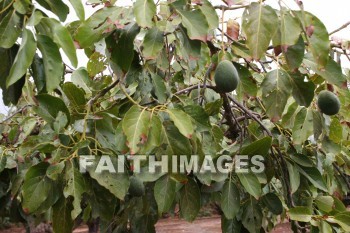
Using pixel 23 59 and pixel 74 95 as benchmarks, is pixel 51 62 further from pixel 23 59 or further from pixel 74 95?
pixel 74 95

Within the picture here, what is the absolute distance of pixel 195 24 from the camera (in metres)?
1.11

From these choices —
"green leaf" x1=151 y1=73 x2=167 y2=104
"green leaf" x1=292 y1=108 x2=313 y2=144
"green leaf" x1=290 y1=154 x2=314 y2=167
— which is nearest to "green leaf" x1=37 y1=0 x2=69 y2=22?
"green leaf" x1=151 y1=73 x2=167 y2=104

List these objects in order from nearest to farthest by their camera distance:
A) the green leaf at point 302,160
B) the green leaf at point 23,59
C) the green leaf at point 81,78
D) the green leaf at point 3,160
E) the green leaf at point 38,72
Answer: the green leaf at point 23,59 → the green leaf at point 38,72 → the green leaf at point 302,160 → the green leaf at point 81,78 → the green leaf at point 3,160

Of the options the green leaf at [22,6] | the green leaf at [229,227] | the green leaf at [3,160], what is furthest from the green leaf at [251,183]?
the green leaf at [3,160]

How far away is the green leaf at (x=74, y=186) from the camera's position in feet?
3.65

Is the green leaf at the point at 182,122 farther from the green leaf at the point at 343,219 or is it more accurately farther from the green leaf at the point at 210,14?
the green leaf at the point at 343,219

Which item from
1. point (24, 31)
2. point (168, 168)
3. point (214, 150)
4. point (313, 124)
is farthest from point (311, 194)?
point (24, 31)

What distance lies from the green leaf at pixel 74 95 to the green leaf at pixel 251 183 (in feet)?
1.74

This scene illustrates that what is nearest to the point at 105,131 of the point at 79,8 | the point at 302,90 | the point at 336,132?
the point at 79,8

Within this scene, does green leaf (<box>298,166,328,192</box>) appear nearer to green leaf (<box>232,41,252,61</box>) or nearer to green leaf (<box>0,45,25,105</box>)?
green leaf (<box>232,41,252,61</box>)

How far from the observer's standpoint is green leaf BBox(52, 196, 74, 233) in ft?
3.96

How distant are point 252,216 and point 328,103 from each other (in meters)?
0.45

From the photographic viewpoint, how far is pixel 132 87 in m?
1.51

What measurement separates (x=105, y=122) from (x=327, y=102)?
Answer: 0.70 m
